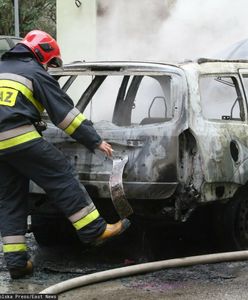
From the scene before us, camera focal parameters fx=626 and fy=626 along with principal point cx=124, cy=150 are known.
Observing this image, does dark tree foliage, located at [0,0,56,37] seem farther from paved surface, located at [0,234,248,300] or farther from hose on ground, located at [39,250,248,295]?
hose on ground, located at [39,250,248,295]

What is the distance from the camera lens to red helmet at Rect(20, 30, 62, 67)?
14.8 ft

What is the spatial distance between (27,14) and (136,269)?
61.5 ft

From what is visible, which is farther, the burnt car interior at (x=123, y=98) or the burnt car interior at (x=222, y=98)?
the burnt car interior at (x=123, y=98)

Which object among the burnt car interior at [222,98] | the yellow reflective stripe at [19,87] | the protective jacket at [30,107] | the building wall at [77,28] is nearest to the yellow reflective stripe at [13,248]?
the protective jacket at [30,107]

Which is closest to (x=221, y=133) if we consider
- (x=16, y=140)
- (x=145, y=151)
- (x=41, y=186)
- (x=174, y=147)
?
(x=174, y=147)

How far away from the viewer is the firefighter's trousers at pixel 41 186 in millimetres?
4320

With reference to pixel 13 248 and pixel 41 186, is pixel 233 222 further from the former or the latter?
pixel 13 248

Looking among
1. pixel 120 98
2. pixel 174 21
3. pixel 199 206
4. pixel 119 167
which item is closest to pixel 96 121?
pixel 120 98

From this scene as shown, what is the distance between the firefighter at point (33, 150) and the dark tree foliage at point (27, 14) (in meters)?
17.6

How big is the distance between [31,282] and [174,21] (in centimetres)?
750

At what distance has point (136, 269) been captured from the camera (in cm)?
429

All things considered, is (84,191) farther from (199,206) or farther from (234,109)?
(234,109)

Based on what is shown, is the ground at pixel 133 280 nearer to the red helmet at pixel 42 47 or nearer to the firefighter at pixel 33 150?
the firefighter at pixel 33 150

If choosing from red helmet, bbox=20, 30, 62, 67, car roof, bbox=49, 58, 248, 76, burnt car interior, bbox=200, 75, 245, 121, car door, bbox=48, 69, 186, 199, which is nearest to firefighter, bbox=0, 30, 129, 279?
red helmet, bbox=20, 30, 62, 67
